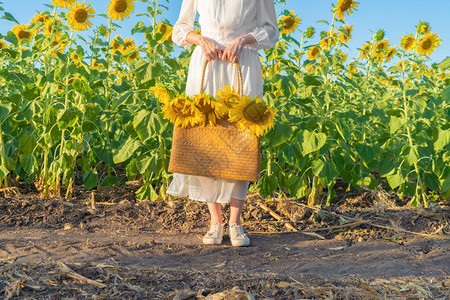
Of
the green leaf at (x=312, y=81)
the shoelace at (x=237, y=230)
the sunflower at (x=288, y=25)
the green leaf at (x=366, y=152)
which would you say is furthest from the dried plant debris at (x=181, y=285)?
the sunflower at (x=288, y=25)

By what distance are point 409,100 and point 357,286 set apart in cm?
223

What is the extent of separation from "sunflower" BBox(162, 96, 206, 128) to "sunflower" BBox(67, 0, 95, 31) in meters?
1.87

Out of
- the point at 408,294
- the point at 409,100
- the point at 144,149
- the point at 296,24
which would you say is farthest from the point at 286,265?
the point at 296,24

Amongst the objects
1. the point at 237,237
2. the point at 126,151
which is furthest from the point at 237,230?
the point at 126,151

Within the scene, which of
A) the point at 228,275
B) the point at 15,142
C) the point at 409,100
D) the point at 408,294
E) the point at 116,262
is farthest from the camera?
the point at 15,142

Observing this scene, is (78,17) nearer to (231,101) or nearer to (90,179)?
(90,179)

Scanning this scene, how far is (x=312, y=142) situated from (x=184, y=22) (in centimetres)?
123

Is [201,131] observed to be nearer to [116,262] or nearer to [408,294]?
[116,262]

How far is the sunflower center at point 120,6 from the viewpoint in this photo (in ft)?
13.7

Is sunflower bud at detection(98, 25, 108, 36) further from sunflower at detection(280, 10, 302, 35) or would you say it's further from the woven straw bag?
the woven straw bag

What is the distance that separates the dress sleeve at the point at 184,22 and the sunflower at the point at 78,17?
58.4 inches

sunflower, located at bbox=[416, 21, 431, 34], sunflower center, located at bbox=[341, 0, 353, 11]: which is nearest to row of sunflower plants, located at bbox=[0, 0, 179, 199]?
sunflower center, located at bbox=[341, 0, 353, 11]

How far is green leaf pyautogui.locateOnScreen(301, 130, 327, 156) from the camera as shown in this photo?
3436 millimetres

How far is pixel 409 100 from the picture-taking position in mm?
3957
